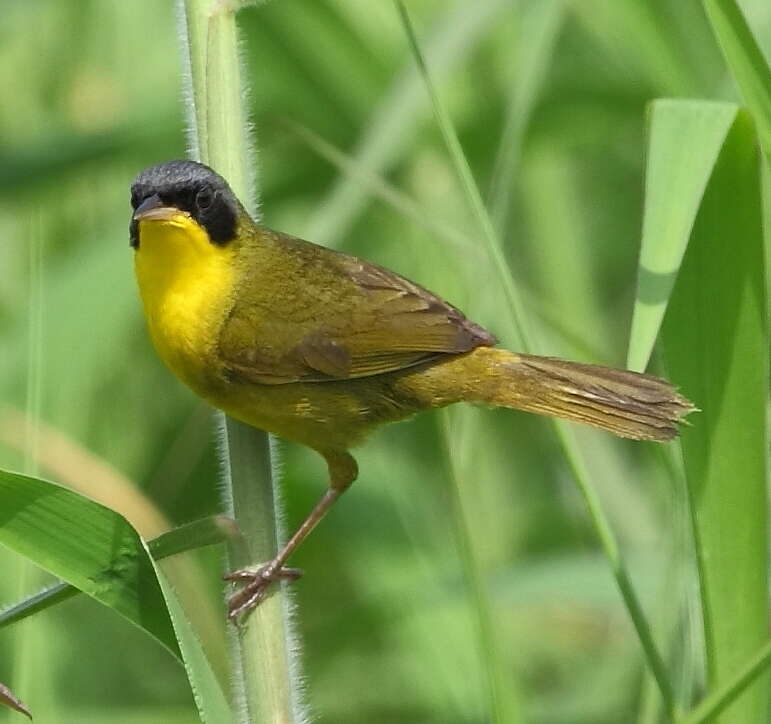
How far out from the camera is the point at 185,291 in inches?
111

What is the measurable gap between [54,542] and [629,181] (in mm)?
3526

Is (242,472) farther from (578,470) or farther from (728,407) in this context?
(728,407)

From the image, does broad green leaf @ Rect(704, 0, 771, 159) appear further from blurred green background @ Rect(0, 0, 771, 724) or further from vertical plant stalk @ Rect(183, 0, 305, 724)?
blurred green background @ Rect(0, 0, 771, 724)

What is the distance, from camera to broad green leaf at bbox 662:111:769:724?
6.29 feet

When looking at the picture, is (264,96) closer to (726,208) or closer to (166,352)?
(166,352)

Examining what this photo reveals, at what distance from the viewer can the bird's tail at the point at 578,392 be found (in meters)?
2.43

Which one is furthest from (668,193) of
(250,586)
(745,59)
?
(250,586)

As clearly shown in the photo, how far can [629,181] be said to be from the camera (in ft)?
16.2

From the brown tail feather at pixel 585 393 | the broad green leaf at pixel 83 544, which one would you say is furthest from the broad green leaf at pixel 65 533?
the brown tail feather at pixel 585 393

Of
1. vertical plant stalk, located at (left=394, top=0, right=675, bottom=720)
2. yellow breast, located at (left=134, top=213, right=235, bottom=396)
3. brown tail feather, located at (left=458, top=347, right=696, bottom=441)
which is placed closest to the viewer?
vertical plant stalk, located at (left=394, top=0, right=675, bottom=720)

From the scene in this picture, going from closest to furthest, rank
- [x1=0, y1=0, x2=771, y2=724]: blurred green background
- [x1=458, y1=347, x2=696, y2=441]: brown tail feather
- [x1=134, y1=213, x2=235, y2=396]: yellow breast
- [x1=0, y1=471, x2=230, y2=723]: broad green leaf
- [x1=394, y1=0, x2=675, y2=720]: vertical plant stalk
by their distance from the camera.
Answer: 1. [x1=0, y1=471, x2=230, y2=723]: broad green leaf
2. [x1=394, y1=0, x2=675, y2=720]: vertical plant stalk
3. [x1=458, y1=347, x2=696, y2=441]: brown tail feather
4. [x1=134, y1=213, x2=235, y2=396]: yellow breast
5. [x1=0, y1=0, x2=771, y2=724]: blurred green background

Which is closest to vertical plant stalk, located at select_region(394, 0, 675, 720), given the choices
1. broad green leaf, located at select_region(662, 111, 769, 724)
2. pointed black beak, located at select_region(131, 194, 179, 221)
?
broad green leaf, located at select_region(662, 111, 769, 724)

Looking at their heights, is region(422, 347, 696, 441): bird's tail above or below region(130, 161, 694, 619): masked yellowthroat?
below

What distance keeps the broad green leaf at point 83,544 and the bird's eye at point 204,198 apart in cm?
87
